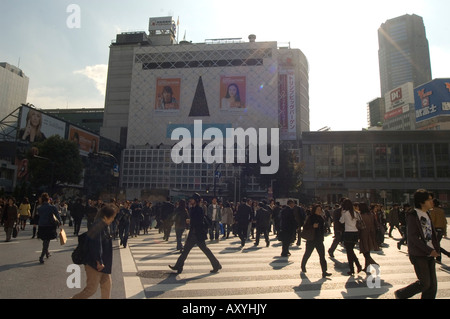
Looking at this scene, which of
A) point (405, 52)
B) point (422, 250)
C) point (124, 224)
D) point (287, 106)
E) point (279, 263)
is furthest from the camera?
point (405, 52)

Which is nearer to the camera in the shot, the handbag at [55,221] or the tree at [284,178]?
the handbag at [55,221]

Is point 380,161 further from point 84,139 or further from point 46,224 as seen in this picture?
point 46,224

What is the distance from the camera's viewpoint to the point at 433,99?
48906 millimetres

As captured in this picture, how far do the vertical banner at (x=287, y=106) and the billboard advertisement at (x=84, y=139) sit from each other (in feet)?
127

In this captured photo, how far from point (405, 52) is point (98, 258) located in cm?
20485

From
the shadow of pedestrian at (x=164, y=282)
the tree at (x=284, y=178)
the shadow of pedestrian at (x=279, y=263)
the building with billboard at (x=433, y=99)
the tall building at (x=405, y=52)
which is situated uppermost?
the tall building at (x=405, y=52)

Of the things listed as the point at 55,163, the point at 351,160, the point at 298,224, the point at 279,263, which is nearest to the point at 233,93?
the point at 351,160

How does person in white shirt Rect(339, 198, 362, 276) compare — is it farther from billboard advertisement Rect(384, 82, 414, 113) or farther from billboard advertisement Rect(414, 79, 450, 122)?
billboard advertisement Rect(384, 82, 414, 113)

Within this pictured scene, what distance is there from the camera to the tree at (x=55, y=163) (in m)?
36.5

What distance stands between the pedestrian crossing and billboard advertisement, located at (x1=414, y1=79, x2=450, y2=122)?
46.8 m

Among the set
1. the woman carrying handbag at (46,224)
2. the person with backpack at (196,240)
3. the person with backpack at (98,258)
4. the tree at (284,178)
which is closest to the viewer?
the person with backpack at (98,258)

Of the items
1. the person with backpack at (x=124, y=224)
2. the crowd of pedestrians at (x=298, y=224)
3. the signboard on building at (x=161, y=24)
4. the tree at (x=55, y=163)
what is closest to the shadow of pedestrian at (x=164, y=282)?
the crowd of pedestrians at (x=298, y=224)

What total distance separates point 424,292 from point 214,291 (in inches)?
129

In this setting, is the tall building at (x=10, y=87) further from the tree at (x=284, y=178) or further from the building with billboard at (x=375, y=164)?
the tree at (x=284, y=178)
